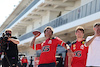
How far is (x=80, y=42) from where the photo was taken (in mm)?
5312

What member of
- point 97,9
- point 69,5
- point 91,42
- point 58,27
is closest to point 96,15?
point 97,9

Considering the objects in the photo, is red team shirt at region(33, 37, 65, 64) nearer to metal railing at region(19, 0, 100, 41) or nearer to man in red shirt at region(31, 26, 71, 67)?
man in red shirt at region(31, 26, 71, 67)

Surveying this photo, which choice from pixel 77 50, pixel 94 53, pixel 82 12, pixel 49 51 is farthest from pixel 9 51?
pixel 82 12

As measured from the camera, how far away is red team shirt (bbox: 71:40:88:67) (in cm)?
508

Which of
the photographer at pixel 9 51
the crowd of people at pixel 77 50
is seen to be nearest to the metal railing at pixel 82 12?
the photographer at pixel 9 51

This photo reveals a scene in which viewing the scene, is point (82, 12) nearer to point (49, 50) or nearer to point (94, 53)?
point (49, 50)

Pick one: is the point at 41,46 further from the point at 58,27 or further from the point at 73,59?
the point at 58,27

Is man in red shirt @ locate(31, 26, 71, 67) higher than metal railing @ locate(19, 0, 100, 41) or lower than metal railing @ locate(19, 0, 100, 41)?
lower

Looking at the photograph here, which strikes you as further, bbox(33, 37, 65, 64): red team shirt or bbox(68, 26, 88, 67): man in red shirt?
bbox(68, 26, 88, 67): man in red shirt

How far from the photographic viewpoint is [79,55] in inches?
203

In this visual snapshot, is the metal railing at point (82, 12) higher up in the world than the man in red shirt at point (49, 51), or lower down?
higher up

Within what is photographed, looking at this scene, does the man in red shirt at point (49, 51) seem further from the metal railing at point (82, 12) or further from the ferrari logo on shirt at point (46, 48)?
the metal railing at point (82, 12)

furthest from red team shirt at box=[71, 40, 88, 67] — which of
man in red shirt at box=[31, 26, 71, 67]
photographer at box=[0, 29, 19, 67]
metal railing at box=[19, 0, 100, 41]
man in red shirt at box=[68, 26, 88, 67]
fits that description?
metal railing at box=[19, 0, 100, 41]

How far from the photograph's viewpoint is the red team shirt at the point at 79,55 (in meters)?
5.08
